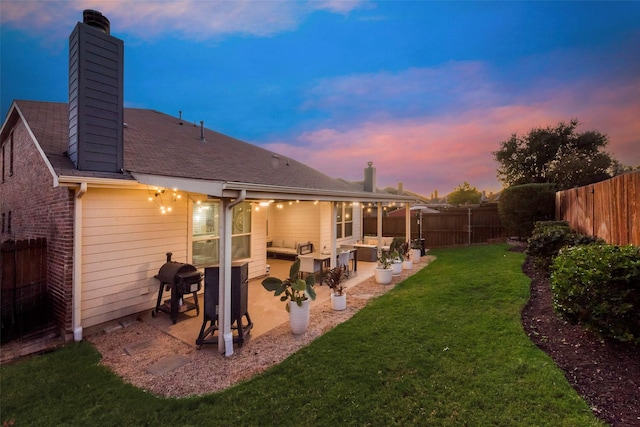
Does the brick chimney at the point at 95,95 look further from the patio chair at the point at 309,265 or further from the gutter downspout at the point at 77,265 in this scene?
the patio chair at the point at 309,265

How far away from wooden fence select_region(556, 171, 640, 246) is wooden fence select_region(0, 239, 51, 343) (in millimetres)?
10430

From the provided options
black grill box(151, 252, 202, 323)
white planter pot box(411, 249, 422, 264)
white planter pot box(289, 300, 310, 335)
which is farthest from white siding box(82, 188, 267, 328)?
white planter pot box(411, 249, 422, 264)

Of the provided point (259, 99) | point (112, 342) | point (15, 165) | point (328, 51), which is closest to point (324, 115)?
point (328, 51)

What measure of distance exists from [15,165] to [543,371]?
11.7m

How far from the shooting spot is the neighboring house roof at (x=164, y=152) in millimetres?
5444

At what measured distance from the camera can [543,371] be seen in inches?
123

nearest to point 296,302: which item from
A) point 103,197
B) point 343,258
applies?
point 343,258

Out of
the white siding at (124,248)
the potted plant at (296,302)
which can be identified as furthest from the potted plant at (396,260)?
the white siding at (124,248)

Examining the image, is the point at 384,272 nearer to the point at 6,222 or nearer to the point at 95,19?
the point at 95,19

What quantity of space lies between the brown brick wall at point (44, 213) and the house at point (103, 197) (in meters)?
0.02

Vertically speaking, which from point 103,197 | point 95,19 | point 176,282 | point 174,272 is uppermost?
point 95,19

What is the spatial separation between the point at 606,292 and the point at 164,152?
9.04m

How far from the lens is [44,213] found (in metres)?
5.39

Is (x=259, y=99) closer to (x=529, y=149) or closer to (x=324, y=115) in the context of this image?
(x=324, y=115)
